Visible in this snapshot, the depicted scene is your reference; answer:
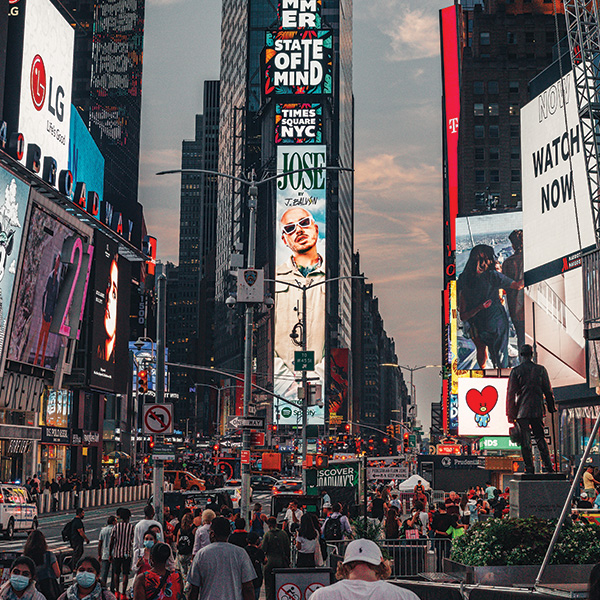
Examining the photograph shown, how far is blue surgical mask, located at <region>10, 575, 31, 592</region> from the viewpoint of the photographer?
9.00m

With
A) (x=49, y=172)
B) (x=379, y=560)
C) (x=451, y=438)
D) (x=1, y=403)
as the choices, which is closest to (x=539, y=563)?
(x=379, y=560)

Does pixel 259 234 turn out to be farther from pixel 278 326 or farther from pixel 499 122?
pixel 499 122

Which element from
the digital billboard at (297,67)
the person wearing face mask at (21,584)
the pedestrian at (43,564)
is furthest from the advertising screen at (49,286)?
the digital billboard at (297,67)

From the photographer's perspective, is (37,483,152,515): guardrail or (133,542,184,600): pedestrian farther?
(37,483,152,515): guardrail

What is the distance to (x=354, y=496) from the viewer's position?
1331 inches

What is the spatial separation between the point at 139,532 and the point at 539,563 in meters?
7.17

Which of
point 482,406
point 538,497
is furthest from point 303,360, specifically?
point 538,497

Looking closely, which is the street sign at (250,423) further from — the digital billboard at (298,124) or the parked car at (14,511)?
the digital billboard at (298,124)

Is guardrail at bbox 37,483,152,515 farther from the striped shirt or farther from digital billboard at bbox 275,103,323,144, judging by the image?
digital billboard at bbox 275,103,323,144

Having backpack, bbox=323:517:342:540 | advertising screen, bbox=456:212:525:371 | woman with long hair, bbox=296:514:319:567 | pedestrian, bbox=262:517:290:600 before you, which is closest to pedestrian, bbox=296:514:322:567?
woman with long hair, bbox=296:514:319:567

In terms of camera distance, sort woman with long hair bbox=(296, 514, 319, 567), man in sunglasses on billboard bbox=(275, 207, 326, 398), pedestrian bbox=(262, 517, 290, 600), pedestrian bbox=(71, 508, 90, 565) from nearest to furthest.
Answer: pedestrian bbox=(262, 517, 290, 600)
woman with long hair bbox=(296, 514, 319, 567)
pedestrian bbox=(71, 508, 90, 565)
man in sunglasses on billboard bbox=(275, 207, 326, 398)

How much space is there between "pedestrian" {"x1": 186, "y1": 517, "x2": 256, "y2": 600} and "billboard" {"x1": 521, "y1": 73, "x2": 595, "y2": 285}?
4962 centimetres

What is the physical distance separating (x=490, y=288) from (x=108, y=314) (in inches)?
1650

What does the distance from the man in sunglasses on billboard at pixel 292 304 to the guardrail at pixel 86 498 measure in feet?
259
